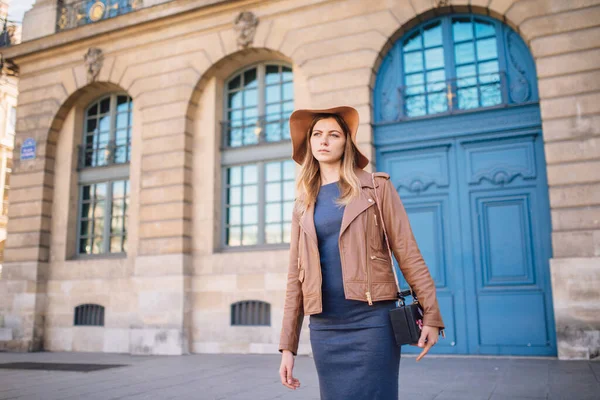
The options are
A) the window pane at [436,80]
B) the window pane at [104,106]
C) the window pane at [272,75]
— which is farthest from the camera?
the window pane at [104,106]

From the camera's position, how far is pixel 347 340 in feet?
8.55

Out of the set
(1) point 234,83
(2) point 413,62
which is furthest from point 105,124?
(2) point 413,62

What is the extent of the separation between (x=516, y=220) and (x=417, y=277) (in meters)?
7.28

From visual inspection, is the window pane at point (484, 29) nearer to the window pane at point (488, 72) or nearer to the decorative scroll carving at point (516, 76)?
the decorative scroll carving at point (516, 76)

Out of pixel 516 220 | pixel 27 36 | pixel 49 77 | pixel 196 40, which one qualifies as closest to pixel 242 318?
pixel 516 220

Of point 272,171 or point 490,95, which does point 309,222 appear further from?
point 272,171

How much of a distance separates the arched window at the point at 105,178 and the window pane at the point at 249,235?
3267mm

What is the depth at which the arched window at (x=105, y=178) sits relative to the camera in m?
12.9

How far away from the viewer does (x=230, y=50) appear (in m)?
11.7

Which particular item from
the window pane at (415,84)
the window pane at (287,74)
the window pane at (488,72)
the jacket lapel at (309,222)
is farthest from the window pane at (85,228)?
the jacket lapel at (309,222)

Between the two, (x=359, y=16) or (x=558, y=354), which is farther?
(x=359, y=16)

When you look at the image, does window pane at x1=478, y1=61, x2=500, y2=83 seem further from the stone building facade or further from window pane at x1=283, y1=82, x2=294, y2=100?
window pane at x1=283, y1=82, x2=294, y2=100

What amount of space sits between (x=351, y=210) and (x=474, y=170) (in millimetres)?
7481

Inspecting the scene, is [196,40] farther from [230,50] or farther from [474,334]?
[474,334]
